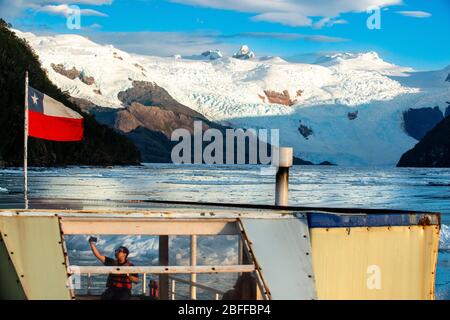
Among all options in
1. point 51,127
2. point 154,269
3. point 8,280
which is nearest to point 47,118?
point 51,127

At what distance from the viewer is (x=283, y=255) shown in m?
8.47

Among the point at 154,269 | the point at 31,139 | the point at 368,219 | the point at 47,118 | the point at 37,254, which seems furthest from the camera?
the point at 31,139

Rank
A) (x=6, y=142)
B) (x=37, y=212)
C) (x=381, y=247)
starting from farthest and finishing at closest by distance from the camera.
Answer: (x=6, y=142) → (x=381, y=247) → (x=37, y=212)

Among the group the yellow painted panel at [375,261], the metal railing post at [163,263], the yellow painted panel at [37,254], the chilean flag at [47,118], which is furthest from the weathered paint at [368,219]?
the chilean flag at [47,118]

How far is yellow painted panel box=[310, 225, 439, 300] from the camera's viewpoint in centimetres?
901

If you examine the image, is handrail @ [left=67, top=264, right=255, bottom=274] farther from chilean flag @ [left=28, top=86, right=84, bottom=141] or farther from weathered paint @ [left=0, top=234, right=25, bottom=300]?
chilean flag @ [left=28, top=86, right=84, bottom=141]

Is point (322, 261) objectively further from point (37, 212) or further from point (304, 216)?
point (37, 212)

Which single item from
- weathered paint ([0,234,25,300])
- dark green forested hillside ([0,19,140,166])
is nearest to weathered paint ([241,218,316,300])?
weathered paint ([0,234,25,300])

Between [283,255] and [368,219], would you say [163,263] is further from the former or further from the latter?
[368,219]

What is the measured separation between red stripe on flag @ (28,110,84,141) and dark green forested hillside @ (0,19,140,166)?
12066 cm

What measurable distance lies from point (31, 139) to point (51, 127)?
139 metres

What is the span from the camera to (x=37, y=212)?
7848 mm
